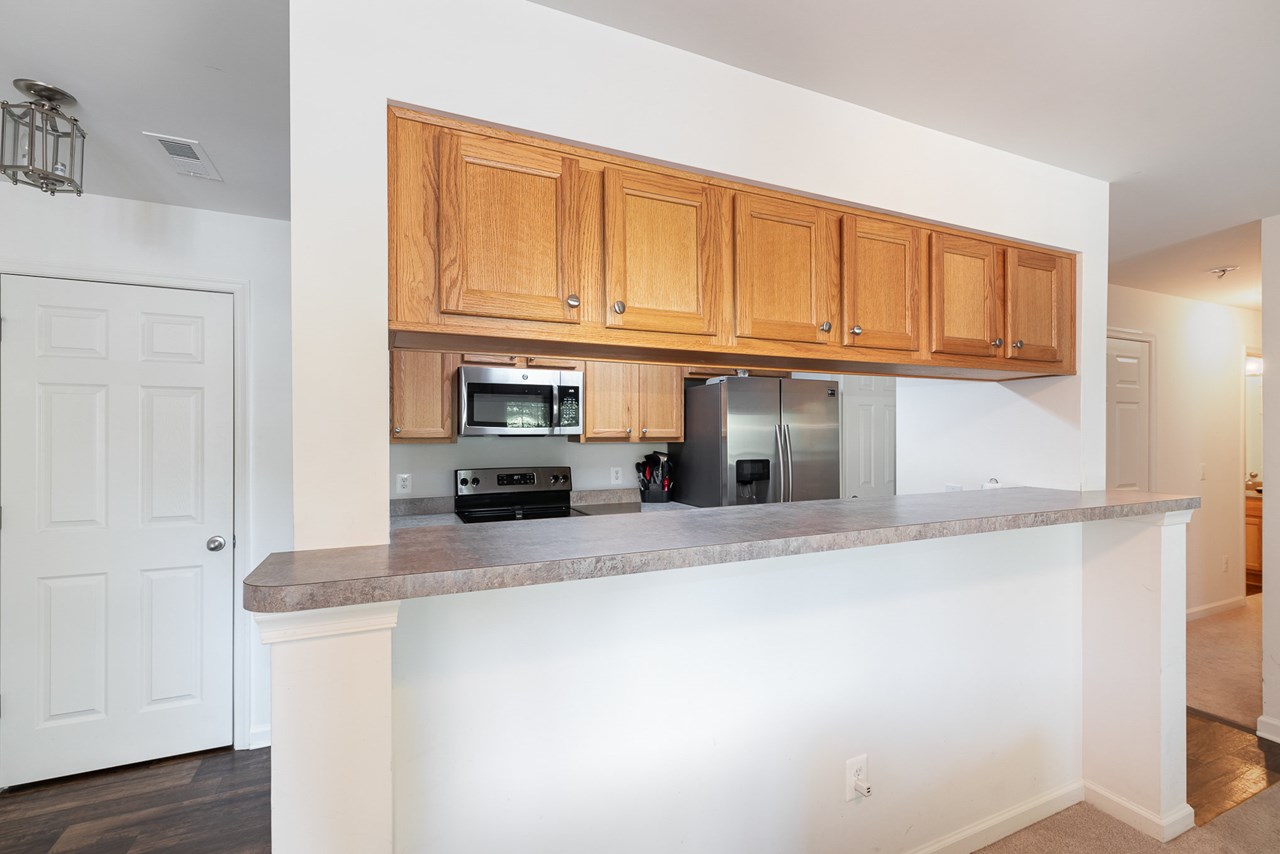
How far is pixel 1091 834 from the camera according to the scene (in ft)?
7.02

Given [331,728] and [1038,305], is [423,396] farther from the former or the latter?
[1038,305]

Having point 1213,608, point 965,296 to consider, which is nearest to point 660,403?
point 965,296

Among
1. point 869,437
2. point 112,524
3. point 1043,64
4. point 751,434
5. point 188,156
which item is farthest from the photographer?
point 869,437

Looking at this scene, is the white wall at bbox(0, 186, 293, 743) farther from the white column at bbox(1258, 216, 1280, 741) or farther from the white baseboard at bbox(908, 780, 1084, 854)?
the white column at bbox(1258, 216, 1280, 741)

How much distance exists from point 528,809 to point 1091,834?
2080 mm

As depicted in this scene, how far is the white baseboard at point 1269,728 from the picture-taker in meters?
2.78

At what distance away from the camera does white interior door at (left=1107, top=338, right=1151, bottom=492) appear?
416 cm

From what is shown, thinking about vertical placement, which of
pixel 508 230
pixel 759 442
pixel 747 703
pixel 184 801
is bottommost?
pixel 184 801

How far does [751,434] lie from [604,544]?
2.47 metres

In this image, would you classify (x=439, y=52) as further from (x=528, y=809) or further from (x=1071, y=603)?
(x=1071, y=603)

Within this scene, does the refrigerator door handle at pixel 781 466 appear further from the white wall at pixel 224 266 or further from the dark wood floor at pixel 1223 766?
the white wall at pixel 224 266

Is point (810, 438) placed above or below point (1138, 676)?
above

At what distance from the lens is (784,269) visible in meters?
1.69

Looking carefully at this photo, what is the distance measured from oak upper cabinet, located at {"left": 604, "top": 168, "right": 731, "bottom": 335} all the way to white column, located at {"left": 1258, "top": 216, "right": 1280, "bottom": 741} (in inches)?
115
